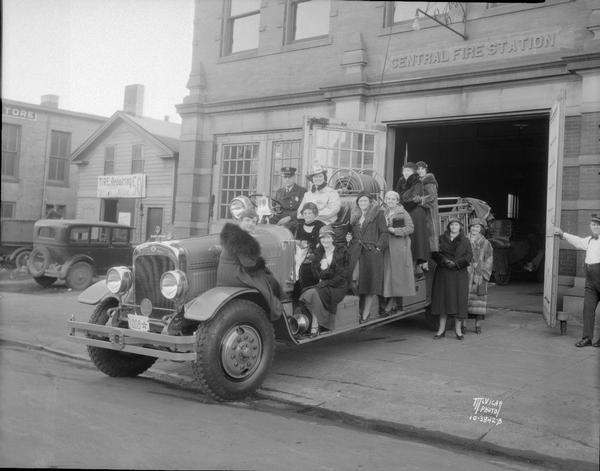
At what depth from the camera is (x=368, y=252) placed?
24.4 ft

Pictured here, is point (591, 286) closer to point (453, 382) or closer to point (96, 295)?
point (453, 382)

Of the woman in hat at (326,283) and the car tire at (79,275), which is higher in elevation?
the woman in hat at (326,283)

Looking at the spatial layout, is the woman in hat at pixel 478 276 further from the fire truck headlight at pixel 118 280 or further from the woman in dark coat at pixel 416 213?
the fire truck headlight at pixel 118 280

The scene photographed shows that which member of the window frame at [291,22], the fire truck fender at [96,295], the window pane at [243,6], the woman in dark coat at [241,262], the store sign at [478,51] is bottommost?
the fire truck fender at [96,295]

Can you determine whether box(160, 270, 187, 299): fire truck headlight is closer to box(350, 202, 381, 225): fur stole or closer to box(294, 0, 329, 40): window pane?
box(350, 202, 381, 225): fur stole

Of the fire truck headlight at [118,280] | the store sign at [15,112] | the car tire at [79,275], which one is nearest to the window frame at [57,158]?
the fire truck headlight at [118,280]

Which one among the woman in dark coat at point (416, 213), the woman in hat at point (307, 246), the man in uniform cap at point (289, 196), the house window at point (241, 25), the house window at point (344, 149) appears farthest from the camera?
the house window at point (241, 25)

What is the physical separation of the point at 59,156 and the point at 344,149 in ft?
16.3

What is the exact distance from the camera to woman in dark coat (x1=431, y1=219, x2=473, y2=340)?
315 inches

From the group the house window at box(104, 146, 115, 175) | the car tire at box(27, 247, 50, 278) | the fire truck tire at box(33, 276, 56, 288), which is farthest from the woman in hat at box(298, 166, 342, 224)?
the fire truck tire at box(33, 276, 56, 288)

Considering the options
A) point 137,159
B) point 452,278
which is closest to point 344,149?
point 452,278

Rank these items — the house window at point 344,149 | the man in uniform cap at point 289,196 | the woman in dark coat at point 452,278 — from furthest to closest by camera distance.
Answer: the house window at point 344,149, the woman in dark coat at point 452,278, the man in uniform cap at point 289,196

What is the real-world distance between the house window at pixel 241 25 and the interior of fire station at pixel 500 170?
4.18m

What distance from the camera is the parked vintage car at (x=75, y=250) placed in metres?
13.3
